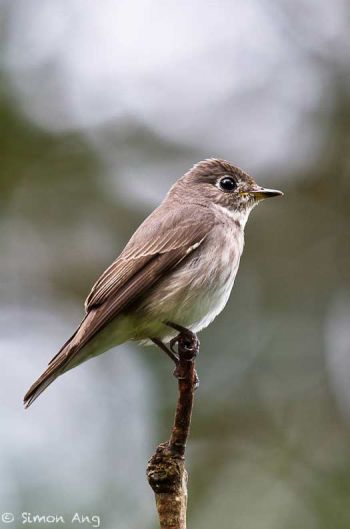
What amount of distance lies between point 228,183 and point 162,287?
1268mm

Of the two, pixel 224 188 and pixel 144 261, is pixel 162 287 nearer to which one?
pixel 144 261

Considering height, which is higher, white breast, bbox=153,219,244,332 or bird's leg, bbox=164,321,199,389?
white breast, bbox=153,219,244,332

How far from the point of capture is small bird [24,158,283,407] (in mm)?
5059

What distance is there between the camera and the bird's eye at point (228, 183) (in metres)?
6.21

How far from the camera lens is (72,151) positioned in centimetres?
909

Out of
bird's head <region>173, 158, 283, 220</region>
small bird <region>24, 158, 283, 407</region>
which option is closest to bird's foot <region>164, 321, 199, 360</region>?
small bird <region>24, 158, 283, 407</region>

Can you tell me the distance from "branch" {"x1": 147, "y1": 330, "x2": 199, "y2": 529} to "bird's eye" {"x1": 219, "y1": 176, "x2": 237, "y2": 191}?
214 cm

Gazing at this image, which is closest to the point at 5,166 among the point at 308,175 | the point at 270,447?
the point at 308,175

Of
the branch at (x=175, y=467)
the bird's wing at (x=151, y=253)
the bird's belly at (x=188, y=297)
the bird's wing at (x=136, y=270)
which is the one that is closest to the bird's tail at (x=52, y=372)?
the bird's wing at (x=136, y=270)

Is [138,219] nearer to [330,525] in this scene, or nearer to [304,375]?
[304,375]

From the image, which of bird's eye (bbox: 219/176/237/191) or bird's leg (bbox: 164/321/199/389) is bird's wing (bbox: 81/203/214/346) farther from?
bird's eye (bbox: 219/176/237/191)

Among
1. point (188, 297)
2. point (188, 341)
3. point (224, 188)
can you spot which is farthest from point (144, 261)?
point (224, 188)

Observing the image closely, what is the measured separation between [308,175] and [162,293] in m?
4.14

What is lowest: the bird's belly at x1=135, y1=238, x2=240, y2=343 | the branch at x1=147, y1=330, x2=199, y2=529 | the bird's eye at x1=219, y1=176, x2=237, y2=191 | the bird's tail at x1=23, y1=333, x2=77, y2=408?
the branch at x1=147, y1=330, x2=199, y2=529
